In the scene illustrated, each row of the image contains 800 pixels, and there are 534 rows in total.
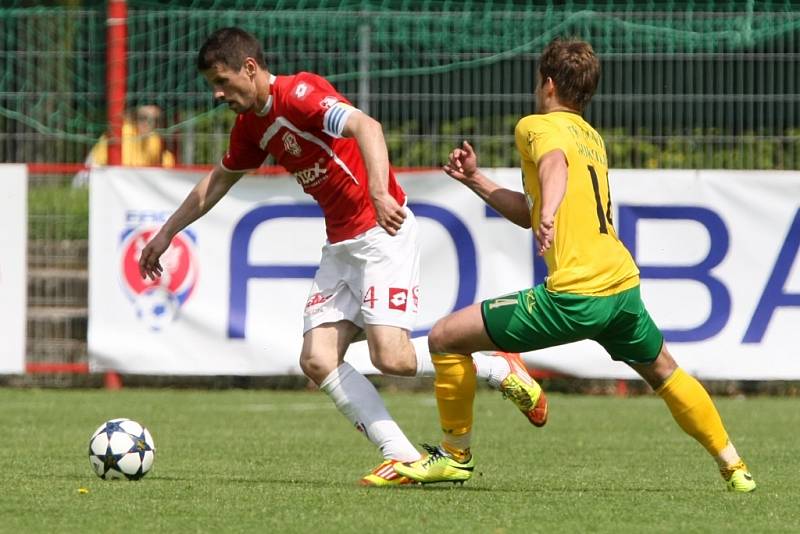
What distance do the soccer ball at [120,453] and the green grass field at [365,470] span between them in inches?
3.0

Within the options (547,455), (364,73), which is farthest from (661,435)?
(364,73)

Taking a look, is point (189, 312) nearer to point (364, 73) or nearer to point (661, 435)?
point (364, 73)

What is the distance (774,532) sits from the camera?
18.0ft

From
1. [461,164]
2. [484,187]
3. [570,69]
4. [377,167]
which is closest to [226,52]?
[377,167]

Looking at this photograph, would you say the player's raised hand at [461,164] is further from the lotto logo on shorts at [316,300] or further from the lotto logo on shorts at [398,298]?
the lotto logo on shorts at [316,300]

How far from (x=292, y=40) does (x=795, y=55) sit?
3.89 m

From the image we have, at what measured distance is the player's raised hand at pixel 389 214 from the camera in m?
6.15

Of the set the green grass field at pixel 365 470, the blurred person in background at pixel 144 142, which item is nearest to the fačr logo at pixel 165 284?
the green grass field at pixel 365 470

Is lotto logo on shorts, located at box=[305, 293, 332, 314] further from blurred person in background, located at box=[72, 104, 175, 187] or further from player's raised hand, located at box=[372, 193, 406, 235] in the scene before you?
blurred person in background, located at box=[72, 104, 175, 187]

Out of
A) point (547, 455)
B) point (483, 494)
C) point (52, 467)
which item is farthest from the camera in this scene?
point (547, 455)

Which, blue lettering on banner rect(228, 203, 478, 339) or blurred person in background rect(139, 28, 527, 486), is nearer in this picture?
blurred person in background rect(139, 28, 527, 486)

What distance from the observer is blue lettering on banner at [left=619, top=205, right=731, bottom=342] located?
1209 cm

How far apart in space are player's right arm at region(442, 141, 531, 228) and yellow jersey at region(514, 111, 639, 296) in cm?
24

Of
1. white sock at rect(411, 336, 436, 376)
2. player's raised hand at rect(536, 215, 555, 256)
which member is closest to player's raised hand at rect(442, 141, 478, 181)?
player's raised hand at rect(536, 215, 555, 256)
